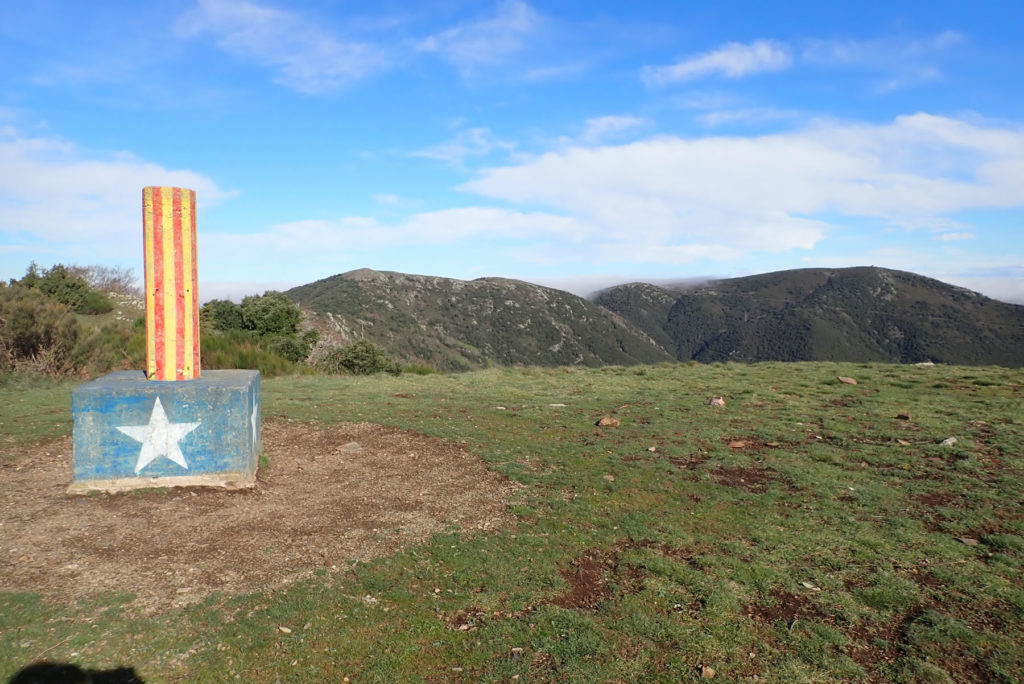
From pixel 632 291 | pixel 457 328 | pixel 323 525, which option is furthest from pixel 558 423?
pixel 632 291

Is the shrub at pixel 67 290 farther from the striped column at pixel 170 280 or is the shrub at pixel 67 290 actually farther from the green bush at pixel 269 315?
the striped column at pixel 170 280

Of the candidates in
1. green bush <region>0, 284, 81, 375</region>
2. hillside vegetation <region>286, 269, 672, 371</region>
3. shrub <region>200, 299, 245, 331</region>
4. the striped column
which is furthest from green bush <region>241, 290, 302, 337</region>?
hillside vegetation <region>286, 269, 672, 371</region>

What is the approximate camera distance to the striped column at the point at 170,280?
7773 millimetres

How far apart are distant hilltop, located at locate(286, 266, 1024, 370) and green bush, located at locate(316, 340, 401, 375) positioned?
1332 inches

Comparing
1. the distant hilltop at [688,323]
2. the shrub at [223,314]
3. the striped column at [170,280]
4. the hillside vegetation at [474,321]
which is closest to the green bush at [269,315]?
the shrub at [223,314]

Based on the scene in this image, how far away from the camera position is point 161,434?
24.1 feet

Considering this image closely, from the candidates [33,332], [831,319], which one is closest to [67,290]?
[33,332]

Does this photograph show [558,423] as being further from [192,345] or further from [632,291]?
[632,291]

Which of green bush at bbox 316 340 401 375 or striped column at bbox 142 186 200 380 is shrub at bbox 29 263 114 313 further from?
striped column at bbox 142 186 200 380

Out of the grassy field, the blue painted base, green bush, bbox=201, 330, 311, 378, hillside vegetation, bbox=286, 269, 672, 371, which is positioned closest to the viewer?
the grassy field

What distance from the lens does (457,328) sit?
93062mm

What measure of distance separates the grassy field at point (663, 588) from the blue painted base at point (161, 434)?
2.52 metres

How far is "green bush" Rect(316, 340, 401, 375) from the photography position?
28756mm

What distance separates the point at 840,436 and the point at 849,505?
3843 millimetres
